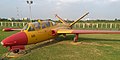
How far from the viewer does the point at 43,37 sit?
15.6 meters

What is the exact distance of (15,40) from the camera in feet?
41.0

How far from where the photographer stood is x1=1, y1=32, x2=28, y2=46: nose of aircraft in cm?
1222

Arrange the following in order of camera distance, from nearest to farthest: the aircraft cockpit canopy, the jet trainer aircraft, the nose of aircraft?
the nose of aircraft
the jet trainer aircraft
the aircraft cockpit canopy

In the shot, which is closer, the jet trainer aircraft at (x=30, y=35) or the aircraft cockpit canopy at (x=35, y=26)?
the jet trainer aircraft at (x=30, y=35)

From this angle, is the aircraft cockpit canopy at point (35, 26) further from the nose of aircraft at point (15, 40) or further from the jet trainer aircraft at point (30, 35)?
the nose of aircraft at point (15, 40)

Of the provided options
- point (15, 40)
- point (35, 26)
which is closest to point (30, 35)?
point (35, 26)

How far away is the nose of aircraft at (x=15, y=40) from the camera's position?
40.1 ft

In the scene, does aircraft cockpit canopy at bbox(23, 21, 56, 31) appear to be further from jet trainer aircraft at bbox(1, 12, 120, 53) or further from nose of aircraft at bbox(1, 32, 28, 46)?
nose of aircraft at bbox(1, 32, 28, 46)

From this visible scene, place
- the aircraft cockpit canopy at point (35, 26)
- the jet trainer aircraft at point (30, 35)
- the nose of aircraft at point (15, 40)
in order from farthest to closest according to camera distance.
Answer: the aircraft cockpit canopy at point (35, 26)
the jet trainer aircraft at point (30, 35)
the nose of aircraft at point (15, 40)

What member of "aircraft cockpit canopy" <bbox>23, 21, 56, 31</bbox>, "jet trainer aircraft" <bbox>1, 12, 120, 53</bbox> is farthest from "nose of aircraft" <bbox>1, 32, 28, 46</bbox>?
"aircraft cockpit canopy" <bbox>23, 21, 56, 31</bbox>

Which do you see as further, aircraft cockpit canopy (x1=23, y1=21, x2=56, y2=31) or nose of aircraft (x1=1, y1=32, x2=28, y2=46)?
aircraft cockpit canopy (x1=23, y1=21, x2=56, y2=31)

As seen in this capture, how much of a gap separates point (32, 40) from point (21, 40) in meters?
1.35

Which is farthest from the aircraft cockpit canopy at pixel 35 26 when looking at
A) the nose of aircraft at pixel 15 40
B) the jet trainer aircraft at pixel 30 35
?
the nose of aircraft at pixel 15 40

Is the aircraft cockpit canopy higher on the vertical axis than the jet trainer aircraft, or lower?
higher
